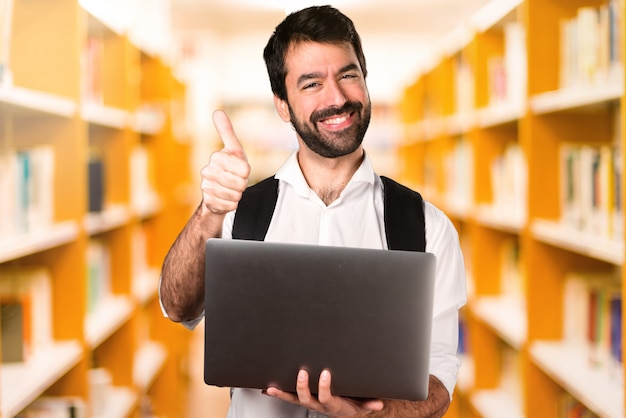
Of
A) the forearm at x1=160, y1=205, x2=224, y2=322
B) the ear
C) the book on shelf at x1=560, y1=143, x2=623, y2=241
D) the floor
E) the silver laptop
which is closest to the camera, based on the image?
the silver laptop

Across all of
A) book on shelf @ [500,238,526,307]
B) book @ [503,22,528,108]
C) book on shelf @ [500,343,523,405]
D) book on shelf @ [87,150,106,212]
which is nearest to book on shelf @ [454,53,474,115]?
book @ [503,22,528,108]

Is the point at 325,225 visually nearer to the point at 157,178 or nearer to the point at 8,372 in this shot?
the point at 8,372

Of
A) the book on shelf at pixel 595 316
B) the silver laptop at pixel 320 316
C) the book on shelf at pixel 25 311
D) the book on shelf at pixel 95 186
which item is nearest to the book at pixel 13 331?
the book on shelf at pixel 25 311

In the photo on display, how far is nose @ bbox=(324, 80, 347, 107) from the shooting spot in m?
1.70

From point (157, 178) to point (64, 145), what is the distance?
6.67 feet

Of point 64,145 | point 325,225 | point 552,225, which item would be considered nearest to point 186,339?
point 64,145

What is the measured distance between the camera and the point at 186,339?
5621 mm

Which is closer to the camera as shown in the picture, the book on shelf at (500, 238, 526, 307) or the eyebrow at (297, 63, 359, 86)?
the eyebrow at (297, 63, 359, 86)

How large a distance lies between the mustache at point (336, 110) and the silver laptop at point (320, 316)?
52 centimetres

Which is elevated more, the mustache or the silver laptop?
the mustache

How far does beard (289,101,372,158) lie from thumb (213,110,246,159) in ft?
1.00

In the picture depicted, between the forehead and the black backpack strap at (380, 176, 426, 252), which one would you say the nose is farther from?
the black backpack strap at (380, 176, 426, 252)

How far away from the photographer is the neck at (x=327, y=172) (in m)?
1.79

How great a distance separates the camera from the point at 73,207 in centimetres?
257
